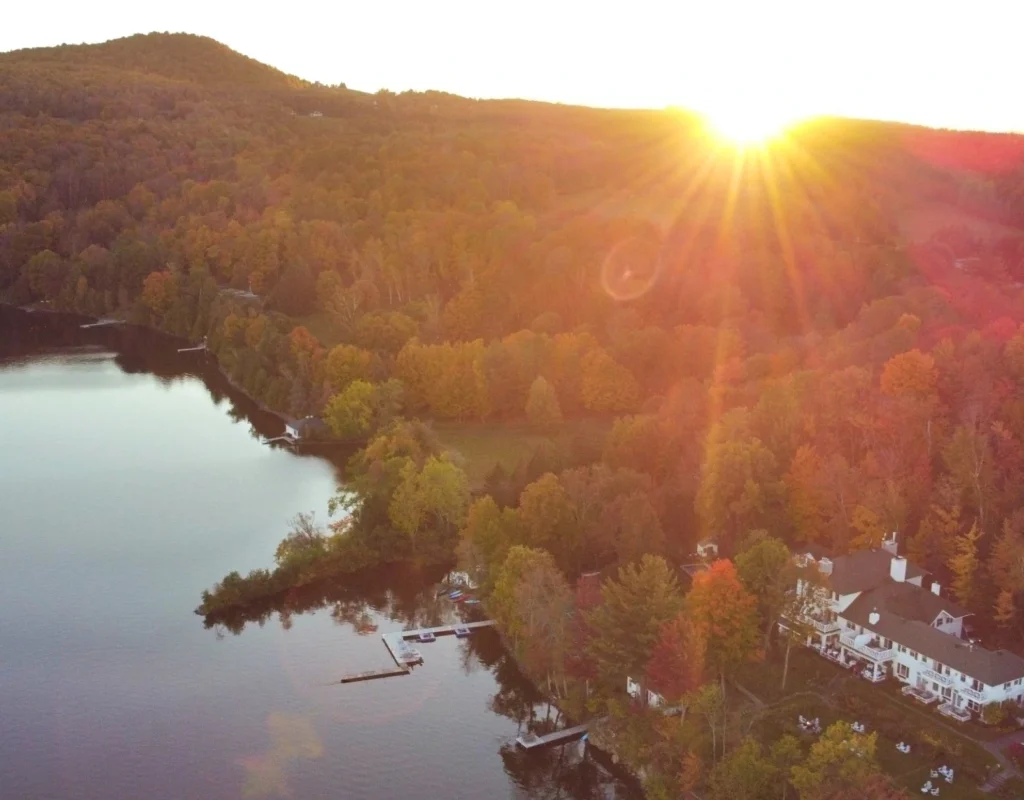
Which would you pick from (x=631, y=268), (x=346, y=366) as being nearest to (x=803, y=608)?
(x=346, y=366)

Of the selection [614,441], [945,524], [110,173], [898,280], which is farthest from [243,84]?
[945,524]

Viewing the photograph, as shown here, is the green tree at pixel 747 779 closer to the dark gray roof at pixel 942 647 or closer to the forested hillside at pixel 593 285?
the dark gray roof at pixel 942 647

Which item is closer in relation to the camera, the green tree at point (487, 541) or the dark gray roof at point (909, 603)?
the dark gray roof at point (909, 603)

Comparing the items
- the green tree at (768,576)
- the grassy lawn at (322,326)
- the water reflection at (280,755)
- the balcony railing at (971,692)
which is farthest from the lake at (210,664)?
the grassy lawn at (322,326)

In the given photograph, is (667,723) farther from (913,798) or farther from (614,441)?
(614,441)

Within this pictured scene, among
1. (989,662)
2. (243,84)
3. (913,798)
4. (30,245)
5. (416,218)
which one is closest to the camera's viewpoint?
(913,798)

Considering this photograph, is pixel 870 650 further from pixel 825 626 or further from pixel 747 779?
pixel 747 779
